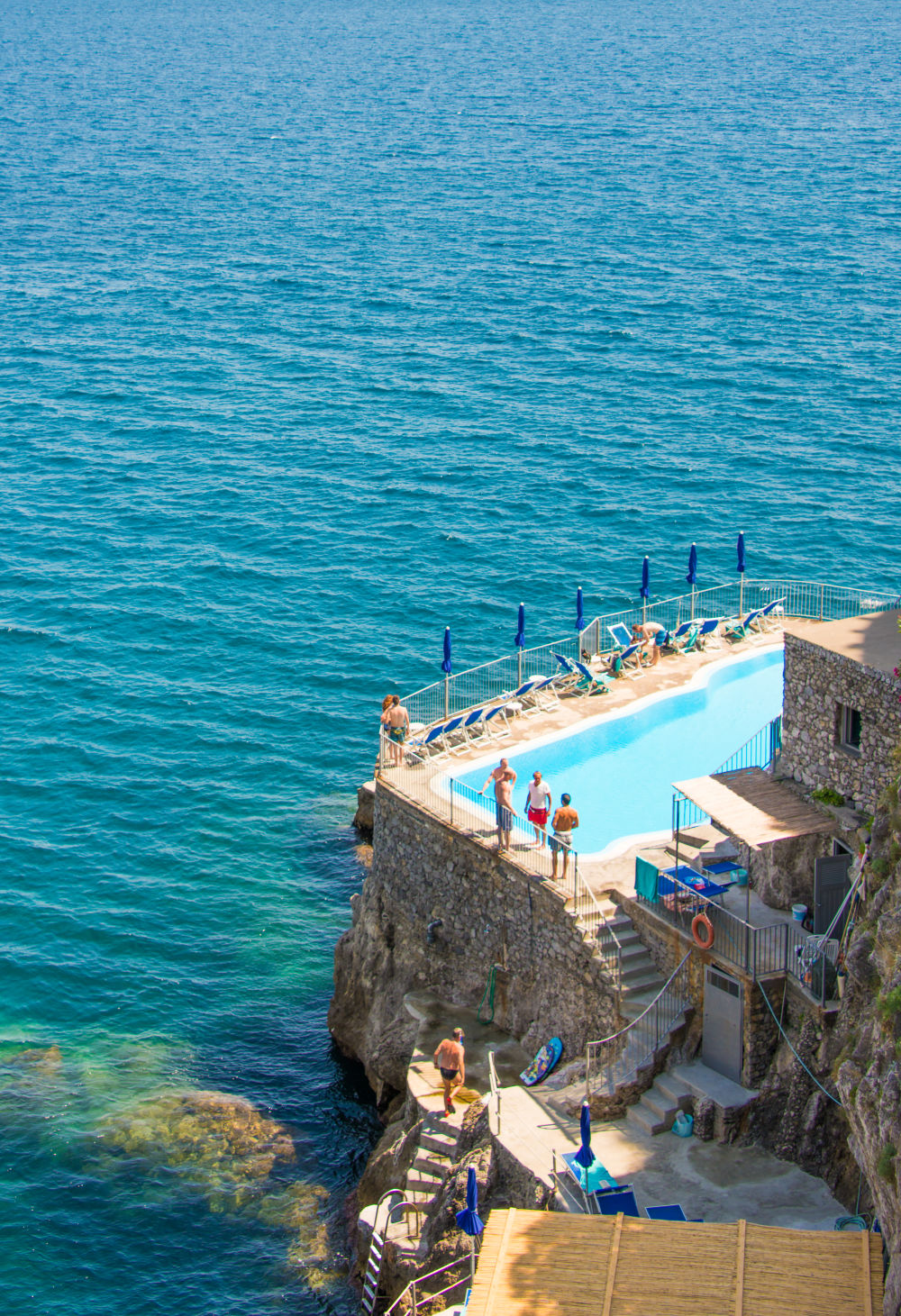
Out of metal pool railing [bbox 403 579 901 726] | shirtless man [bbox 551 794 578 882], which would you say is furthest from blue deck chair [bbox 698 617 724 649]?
shirtless man [bbox 551 794 578 882]

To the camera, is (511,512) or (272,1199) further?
(511,512)

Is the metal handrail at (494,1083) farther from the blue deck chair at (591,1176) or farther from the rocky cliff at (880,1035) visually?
the rocky cliff at (880,1035)

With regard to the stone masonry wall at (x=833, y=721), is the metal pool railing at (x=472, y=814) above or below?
below

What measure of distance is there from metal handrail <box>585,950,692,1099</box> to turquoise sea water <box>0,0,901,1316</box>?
712cm

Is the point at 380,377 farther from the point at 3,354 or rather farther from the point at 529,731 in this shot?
the point at 529,731

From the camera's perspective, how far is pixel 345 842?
1745 inches

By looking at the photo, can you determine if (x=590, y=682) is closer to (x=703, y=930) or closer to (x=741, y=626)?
(x=741, y=626)

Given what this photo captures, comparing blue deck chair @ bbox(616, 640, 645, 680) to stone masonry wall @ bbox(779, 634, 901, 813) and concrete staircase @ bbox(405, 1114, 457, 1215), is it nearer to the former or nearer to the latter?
stone masonry wall @ bbox(779, 634, 901, 813)

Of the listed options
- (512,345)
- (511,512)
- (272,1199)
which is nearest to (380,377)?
(512,345)

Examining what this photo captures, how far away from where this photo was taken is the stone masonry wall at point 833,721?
26406 mm

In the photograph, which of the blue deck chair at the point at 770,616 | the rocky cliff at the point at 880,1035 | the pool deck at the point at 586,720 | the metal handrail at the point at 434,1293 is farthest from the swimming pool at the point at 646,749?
the rocky cliff at the point at 880,1035

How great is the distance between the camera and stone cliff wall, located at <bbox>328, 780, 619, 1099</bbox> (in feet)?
96.2

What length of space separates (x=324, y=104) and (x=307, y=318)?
3489 inches

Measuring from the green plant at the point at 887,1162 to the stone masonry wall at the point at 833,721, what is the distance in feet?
29.0
